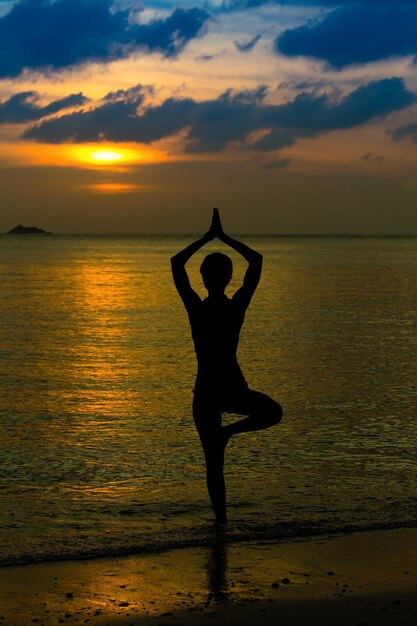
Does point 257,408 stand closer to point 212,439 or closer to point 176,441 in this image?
point 212,439

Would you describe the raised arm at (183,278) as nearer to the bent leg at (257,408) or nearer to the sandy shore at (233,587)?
the bent leg at (257,408)

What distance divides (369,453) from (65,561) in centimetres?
452

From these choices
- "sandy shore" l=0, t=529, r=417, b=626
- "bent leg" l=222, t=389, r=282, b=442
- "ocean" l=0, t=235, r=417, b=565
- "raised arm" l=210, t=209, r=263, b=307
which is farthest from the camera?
"ocean" l=0, t=235, r=417, b=565

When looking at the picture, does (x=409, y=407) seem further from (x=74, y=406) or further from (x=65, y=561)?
(x=65, y=561)

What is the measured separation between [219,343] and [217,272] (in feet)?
1.67

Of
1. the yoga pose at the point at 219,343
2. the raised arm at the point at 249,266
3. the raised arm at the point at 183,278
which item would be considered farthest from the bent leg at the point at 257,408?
the raised arm at the point at 183,278

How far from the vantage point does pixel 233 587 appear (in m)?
5.47

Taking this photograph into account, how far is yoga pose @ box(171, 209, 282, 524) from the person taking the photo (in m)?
6.41

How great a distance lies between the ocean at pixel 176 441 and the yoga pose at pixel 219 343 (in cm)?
94

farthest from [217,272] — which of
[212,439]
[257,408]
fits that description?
[212,439]

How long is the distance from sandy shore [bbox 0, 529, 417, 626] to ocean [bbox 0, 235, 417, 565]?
1.22 feet

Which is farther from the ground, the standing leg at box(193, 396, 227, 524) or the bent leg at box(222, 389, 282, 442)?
the bent leg at box(222, 389, 282, 442)

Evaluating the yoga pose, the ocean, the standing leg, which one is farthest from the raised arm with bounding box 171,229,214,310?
the ocean

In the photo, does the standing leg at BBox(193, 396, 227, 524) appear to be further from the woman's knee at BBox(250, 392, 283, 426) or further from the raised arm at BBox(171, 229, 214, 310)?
the raised arm at BBox(171, 229, 214, 310)
